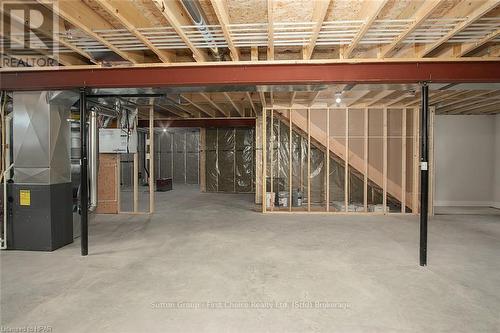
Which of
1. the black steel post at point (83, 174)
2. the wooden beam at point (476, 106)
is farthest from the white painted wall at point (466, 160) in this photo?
the black steel post at point (83, 174)

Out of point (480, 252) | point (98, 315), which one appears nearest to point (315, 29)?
point (98, 315)

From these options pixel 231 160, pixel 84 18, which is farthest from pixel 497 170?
pixel 84 18

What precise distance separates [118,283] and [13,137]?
2.40 m

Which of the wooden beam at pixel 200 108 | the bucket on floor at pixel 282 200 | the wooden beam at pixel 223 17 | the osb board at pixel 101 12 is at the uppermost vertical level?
the osb board at pixel 101 12

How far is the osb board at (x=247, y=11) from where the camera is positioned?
238cm

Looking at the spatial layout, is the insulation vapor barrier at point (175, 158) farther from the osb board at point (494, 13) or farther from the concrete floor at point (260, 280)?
the osb board at point (494, 13)

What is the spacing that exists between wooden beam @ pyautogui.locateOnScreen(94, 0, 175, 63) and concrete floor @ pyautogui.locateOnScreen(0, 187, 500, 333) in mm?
2206

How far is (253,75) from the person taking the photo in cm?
337

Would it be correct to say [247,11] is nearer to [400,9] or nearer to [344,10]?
[344,10]

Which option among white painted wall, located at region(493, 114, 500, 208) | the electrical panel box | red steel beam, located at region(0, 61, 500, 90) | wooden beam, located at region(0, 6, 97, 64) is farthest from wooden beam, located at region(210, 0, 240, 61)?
white painted wall, located at region(493, 114, 500, 208)

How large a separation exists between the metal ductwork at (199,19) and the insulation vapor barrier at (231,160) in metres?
6.39

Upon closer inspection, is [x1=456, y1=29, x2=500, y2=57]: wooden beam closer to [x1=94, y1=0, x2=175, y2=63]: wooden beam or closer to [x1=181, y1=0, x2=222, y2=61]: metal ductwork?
[x1=181, y1=0, x2=222, y2=61]: metal ductwork

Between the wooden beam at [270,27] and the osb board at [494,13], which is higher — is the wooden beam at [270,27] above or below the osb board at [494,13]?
below

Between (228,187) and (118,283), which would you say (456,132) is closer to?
(228,187)
